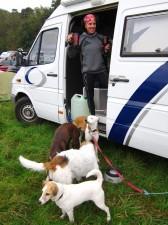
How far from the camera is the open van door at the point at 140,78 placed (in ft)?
15.4

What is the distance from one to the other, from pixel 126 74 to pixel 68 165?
4.90ft

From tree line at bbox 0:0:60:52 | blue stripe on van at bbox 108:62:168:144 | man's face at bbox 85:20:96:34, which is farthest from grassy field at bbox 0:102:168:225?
tree line at bbox 0:0:60:52

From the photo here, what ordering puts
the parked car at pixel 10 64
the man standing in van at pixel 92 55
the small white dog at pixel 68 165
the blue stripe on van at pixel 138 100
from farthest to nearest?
the parked car at pixel 10 64, the man standing in van at pixel 92 55, the blue stripe on van at pixel 138 100, the small white dog at pixel 68 165

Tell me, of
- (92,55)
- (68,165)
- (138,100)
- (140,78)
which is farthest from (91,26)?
(68,165)

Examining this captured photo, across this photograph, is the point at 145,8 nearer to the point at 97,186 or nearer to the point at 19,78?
the point at 97,186

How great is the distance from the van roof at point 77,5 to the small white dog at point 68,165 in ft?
7.14

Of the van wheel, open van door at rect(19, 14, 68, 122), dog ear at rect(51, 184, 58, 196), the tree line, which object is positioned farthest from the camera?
the tree line

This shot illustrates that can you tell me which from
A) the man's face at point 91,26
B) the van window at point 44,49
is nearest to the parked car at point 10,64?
the van window at point 44,49

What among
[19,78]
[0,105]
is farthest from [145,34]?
[0,105]

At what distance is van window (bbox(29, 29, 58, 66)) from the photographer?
6840 millimetres

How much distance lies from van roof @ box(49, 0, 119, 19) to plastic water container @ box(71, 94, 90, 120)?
58.2 inches

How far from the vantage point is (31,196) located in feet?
15.3

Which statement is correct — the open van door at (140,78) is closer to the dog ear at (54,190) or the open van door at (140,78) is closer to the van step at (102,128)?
the van step at (102,128)

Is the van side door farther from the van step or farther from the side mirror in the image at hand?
the van step
